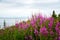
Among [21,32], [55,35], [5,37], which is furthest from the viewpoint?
[5,37]

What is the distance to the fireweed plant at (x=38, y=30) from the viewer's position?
6.42m

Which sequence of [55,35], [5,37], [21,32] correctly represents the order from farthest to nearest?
[5,37] → [21,32] → [55,35]

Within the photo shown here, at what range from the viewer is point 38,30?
270 inches

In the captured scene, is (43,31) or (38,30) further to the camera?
(38,30)

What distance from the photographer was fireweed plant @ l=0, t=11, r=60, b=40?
21.1 feet

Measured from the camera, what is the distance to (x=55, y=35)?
651cm

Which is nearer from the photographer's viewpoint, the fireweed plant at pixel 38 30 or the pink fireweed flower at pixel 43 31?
the pink fireweed flower at pixel 43 31

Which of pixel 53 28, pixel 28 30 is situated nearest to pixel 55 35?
pixel 53 28

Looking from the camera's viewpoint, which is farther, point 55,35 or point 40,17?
point 40,17

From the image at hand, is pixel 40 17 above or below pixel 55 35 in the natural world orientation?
above

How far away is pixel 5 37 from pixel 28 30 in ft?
2.76

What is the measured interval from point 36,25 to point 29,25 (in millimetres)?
229

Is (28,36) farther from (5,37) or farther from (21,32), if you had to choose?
(5,37)

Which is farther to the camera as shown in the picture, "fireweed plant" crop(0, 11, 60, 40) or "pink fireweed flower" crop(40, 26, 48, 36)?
"fireweed plant" crop(0, 11, 60, 40)
